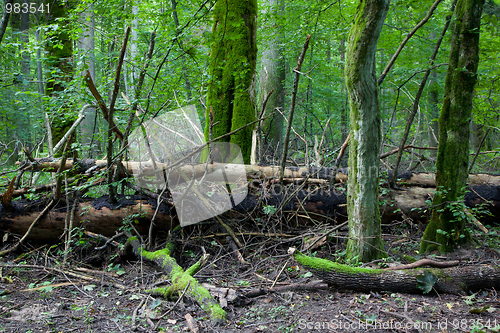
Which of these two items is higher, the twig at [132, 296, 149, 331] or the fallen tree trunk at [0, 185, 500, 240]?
the fallen tree trunk at [0, 185, 500, 240]

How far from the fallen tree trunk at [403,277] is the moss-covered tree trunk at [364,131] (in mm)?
487

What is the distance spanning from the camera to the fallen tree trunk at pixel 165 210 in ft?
15.4

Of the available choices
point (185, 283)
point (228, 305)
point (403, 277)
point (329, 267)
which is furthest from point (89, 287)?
point (403, 277)

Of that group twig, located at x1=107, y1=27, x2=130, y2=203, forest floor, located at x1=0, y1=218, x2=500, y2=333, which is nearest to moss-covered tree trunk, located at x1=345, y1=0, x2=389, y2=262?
forest floor, located at x1=0, y1=218, x2=500, y2=333

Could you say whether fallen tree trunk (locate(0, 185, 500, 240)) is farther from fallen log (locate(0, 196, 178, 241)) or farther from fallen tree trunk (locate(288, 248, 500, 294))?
fallen tree trunk (locate(288, 248, 500, 294))

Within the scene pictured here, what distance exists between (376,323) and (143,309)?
84.8 inches

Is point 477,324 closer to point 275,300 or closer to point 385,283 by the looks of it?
point 385,283

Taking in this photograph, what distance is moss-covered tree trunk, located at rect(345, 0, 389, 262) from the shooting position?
10.3 feet

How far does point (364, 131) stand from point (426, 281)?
1.63 m

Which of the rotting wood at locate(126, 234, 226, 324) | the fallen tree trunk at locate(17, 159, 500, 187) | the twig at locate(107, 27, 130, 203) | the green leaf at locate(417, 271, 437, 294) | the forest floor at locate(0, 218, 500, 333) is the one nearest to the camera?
the forest floor at locate(0, 218, 500, 333)

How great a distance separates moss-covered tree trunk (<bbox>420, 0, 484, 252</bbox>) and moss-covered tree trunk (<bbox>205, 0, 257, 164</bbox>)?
10.4 feet

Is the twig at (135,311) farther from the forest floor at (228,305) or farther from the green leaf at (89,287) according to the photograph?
the green leaf at (89,287)

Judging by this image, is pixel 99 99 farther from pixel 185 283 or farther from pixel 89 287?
pixel 185 283

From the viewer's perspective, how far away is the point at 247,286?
335 centimetres
